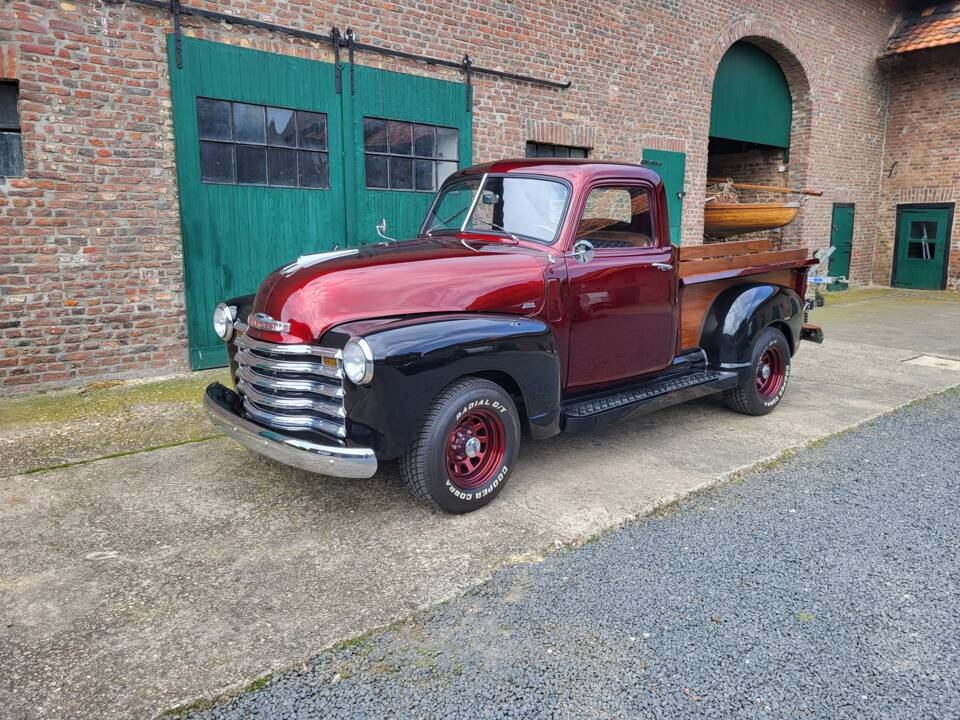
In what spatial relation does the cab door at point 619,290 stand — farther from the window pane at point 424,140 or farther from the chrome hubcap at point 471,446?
the window pane at point 424,140

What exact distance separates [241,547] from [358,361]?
106cm

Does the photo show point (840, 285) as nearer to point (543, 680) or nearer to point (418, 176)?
point (418, 176)

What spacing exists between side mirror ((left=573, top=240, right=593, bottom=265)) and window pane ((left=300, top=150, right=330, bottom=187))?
412cm

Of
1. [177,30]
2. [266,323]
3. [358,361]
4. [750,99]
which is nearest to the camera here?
[358,361]

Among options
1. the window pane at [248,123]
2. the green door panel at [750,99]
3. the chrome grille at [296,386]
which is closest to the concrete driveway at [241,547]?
the chrome grille at [296,386]

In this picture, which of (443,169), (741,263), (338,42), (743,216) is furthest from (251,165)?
(743,216)

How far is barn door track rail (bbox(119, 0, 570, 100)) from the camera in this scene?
20.5ft

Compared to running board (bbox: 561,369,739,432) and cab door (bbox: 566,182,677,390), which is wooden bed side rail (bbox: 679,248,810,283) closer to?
cab door (bbox: 566,182,677,390)

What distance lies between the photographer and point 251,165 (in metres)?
6.88

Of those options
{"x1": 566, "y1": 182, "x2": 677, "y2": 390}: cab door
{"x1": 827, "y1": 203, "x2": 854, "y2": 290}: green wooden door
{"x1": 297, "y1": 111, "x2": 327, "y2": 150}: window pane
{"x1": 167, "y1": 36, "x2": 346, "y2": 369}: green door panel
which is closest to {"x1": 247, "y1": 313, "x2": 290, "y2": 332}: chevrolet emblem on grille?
{"x1": 566, "y1": 182, "x2": 677, "y2": 390}: cab door

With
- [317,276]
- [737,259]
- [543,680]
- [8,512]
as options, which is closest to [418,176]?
[737,259]

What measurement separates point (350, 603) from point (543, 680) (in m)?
0.86

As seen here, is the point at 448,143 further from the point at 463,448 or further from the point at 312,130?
the point at 463,448

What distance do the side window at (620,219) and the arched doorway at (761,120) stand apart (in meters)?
7.90
